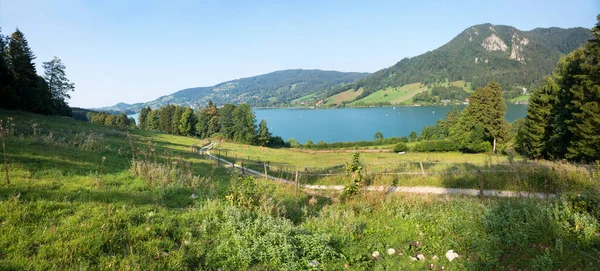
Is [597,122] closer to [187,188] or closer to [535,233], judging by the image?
[535,233]

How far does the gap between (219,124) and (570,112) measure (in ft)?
255

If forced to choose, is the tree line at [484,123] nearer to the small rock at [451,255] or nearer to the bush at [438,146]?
the bush at [438,146]

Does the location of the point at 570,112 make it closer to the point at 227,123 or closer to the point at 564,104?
the point at 564,104

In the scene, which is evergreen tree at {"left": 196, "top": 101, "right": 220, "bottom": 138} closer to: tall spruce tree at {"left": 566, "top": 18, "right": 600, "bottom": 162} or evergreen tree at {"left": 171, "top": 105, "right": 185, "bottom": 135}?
evergreen tree at {"left": 171, "top": 105, "right": 185, "bottom": 135}

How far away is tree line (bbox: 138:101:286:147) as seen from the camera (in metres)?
78.6

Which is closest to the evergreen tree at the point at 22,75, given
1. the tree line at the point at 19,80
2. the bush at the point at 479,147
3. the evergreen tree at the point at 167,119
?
the tree line at the point at 19,80

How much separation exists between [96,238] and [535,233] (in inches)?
361

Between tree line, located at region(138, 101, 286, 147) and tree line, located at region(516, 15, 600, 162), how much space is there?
57602 mm

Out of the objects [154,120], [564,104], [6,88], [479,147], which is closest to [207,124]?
[154,120]

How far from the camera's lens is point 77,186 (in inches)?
331

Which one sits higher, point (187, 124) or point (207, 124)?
point (187, 124)

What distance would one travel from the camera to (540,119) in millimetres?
38219

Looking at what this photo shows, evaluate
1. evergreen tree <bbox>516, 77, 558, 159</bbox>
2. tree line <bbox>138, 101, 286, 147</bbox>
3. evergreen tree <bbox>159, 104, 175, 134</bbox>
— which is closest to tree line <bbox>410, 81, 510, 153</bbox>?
evergreen tree <bbox>516, 77, 558, 159</bbox>

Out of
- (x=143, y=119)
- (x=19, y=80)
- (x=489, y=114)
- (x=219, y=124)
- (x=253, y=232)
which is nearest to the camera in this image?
(x=253, y=232)
